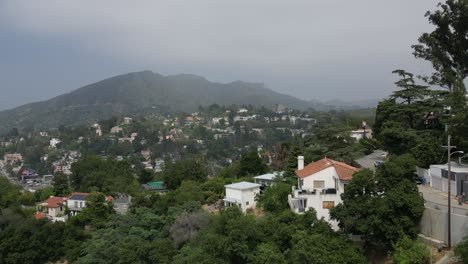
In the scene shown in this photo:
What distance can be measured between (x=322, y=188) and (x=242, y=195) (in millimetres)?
5975

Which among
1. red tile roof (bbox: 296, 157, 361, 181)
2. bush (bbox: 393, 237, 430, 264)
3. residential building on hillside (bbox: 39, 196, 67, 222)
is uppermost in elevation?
red tile roof (bbox: 296, 157, 361, 181)

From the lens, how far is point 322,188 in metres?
18.6

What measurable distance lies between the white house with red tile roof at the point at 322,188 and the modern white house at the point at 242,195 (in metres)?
4.43

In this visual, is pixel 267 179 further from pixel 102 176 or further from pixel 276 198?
pixel 102 176

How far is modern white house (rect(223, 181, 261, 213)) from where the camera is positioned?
76.5 feet

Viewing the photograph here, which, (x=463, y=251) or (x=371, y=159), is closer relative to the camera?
(x=463, y=251)

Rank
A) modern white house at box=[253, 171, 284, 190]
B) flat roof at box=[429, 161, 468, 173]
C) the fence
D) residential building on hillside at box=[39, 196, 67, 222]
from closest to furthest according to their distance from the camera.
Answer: the fence < flat roof at box=[429, 161, 468, 173] < modern white house at box=[253, 171, 284, 190] < residential building on hillside at box=[39, 196, 67, 222]

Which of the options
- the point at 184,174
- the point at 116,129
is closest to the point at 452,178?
the point at 184,174

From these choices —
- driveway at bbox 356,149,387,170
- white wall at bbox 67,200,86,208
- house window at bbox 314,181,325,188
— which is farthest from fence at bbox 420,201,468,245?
white wall at bbox 67,200,86,208

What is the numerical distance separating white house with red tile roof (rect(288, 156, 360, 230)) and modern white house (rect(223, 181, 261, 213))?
443cm

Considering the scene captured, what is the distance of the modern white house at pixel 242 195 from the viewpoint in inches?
918

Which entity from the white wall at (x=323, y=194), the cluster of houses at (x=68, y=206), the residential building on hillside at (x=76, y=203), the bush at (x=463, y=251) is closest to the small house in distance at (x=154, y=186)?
the cluster of houses at (x=68, y=206)

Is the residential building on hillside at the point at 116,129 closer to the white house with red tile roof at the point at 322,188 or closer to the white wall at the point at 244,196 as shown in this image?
the white wall at the point at 244,196

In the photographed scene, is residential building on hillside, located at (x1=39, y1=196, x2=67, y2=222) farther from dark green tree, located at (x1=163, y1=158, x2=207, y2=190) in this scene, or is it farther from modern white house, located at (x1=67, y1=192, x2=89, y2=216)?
dark green tree, located at (x1=163, y1=158, x2=207, y2=190)
